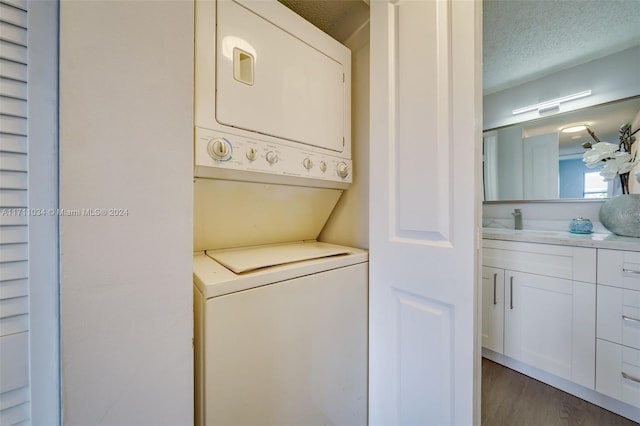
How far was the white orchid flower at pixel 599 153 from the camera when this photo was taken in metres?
1.71

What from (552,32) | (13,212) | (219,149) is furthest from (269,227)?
(552,32)

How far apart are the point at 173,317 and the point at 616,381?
2.41 m

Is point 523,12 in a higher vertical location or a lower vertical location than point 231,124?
higher

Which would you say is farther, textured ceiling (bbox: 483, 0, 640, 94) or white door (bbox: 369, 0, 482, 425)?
textured ceiling (bbox: 483, 0, 640, 94)

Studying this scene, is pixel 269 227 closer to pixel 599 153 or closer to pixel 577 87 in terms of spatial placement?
pixel 599 153

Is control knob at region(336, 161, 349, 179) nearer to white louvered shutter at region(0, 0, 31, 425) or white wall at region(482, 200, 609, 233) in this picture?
white louvered shutter at region(0, 0, 31, 425)

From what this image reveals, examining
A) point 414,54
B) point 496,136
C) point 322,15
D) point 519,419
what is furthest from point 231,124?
point 496,136

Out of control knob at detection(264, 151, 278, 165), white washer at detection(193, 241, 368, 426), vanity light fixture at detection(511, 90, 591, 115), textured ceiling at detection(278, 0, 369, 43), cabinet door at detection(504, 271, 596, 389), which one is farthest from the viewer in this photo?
vanity light fixture at detection(511, 90, 591, 115)

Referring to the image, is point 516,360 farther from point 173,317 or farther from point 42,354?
point 42,354

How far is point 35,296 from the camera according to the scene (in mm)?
472

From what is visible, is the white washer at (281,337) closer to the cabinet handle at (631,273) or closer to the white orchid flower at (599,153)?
the cabinet handle at (631,273)

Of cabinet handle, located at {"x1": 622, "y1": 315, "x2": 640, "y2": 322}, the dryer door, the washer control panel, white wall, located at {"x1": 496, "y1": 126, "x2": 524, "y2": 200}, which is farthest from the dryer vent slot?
white wall, located at {"x1": 496, "y1": 126, "x2": 524, "y2": 200}

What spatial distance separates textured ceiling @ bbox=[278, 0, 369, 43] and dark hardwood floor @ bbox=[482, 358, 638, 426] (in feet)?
8.10

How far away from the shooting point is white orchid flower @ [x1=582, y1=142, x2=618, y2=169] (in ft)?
5.60
